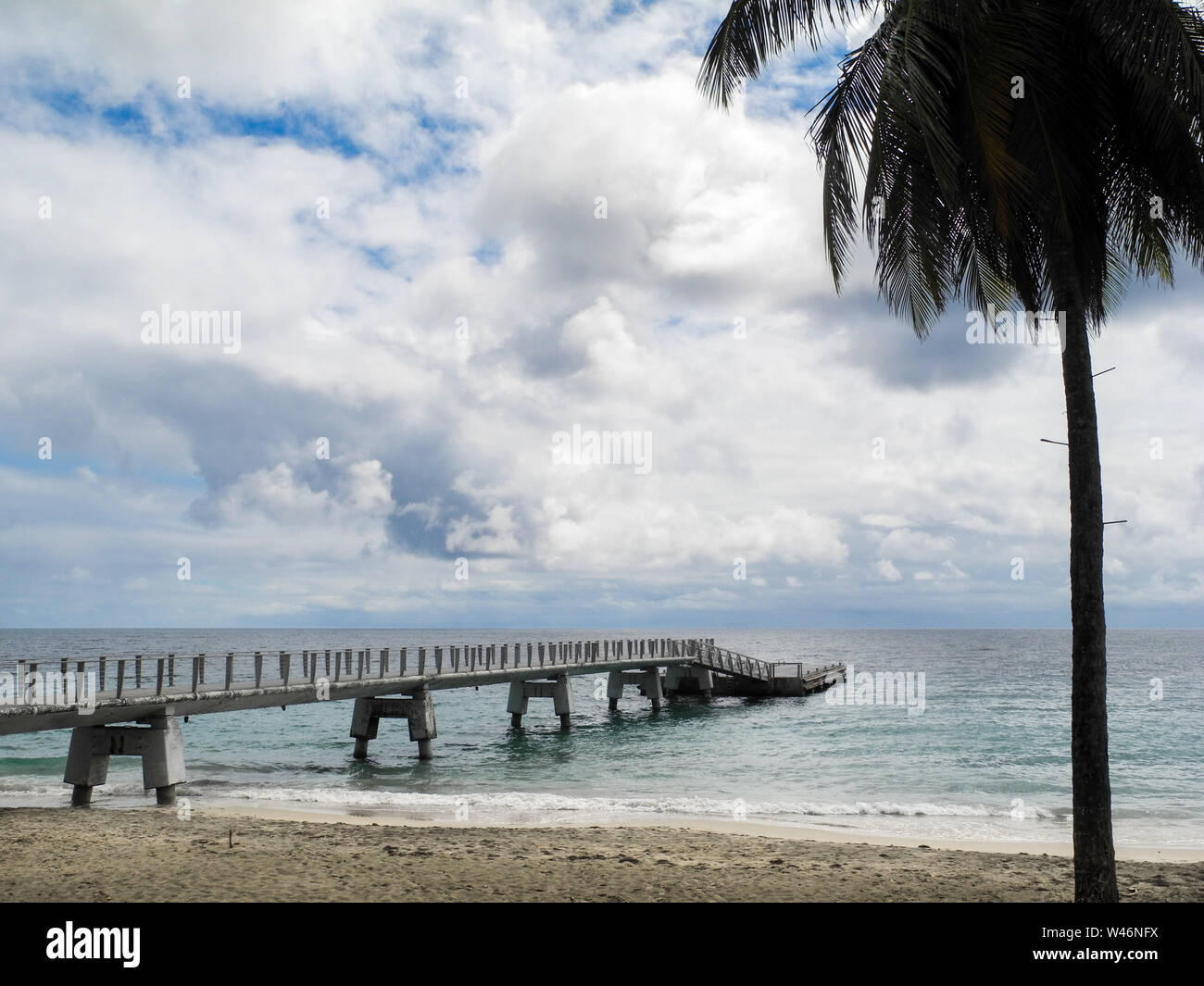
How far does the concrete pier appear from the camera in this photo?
44344 mm

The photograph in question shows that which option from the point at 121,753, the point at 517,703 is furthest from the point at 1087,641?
the point at 517,703

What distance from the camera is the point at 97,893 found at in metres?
10.5

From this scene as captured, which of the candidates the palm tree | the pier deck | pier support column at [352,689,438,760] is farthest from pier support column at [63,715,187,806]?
the palm tree

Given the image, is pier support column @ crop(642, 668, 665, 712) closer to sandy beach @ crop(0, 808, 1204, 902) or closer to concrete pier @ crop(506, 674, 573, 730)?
concrete pier @ crop(506, 674, 573, 730)

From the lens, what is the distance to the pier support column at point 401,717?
108 ft

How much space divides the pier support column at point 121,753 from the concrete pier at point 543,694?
24.1 meters

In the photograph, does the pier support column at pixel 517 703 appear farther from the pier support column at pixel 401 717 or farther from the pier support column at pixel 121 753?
the pier support column at pixel 121 753

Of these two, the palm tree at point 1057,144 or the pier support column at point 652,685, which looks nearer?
the palm tree at point 1057,144

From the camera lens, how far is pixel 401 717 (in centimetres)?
3341

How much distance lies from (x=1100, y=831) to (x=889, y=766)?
25.6m

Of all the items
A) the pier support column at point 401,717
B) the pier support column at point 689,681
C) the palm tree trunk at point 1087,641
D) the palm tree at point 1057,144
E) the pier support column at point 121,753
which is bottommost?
the pier support column at point 689,681

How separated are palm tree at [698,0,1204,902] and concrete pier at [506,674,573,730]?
1436 inches

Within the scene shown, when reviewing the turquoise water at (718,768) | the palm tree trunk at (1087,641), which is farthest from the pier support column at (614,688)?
the palm tree trunk at (1087,641)

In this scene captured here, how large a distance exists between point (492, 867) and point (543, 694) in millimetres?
32652
